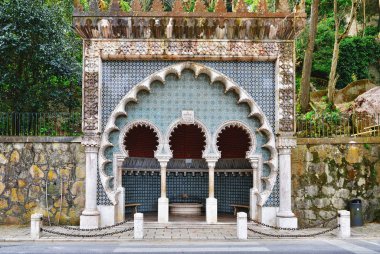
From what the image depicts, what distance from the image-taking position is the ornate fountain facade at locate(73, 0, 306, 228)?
12.0 m

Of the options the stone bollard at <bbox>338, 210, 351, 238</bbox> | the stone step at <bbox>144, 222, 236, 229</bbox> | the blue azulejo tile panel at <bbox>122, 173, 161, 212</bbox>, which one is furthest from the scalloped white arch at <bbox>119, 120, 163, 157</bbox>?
the stone bollard at <bbox>338, 210, 351, 238</bbox>

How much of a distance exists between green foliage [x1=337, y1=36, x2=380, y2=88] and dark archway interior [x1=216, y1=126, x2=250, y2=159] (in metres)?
12.8

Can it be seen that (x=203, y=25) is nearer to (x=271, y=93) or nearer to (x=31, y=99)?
(x=271, y=93)

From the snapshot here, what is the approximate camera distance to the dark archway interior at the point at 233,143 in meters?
14.8

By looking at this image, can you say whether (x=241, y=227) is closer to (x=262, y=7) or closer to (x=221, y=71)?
(x=221, y=71)

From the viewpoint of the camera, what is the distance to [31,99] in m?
14.3

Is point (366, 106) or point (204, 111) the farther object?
point (366, 106)

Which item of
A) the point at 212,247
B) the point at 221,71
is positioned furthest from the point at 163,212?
the point at 221,71

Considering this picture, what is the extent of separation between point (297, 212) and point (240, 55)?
5012 mm

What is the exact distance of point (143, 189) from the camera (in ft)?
49.2

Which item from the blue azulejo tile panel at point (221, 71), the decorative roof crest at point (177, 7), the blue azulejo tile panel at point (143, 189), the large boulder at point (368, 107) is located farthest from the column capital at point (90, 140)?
the large boulder at point (368, 107)

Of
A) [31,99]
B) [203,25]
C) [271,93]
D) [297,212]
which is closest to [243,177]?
[297,212]

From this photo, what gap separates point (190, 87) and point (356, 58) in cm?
1647

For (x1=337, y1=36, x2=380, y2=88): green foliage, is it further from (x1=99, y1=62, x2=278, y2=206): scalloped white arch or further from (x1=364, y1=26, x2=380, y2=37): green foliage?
(x1=99, y1=62, x2=278, y2=206): scalloped white arch
